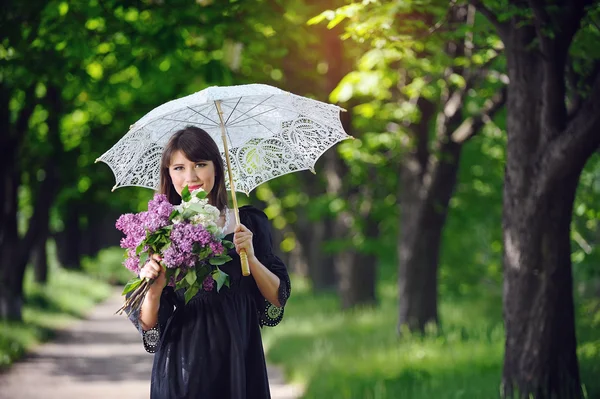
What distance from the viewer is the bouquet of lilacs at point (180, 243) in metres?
4.04

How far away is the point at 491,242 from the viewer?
717 inches

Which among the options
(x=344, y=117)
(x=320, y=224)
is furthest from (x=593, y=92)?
(x=320, y=224)

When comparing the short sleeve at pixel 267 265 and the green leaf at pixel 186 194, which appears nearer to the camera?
the green leaf at pixel 186 194

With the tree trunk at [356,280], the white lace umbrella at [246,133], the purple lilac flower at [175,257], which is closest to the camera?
the purple lilac flower at [175,257]

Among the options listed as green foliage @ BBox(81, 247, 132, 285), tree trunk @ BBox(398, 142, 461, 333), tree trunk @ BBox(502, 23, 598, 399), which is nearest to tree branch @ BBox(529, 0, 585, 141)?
tree trunk @ BBox(502, 23, 598, 399)

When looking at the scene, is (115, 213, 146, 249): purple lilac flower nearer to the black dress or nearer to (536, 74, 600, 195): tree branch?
the black dress

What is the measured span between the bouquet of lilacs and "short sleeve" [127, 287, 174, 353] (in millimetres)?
128

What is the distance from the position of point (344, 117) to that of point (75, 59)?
670 centimetres

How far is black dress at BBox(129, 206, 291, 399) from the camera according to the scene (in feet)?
14.0

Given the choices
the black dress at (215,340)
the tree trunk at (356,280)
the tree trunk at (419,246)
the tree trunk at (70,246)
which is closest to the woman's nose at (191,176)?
the black dress at (215,340)

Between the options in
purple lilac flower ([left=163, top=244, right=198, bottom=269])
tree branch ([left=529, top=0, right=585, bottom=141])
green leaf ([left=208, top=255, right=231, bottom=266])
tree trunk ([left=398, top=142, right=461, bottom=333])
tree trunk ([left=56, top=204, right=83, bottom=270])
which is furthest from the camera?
tree trunk ([left=56, top=204, right=83, bottom=270])

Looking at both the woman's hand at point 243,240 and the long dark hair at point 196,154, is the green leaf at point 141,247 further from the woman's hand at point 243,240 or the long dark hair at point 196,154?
the long dark hair at point 196,154

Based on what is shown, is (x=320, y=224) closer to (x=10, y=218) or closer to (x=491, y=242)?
(x=491, y=242)

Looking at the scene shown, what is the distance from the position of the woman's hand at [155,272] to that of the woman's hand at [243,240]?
0.37 meters
